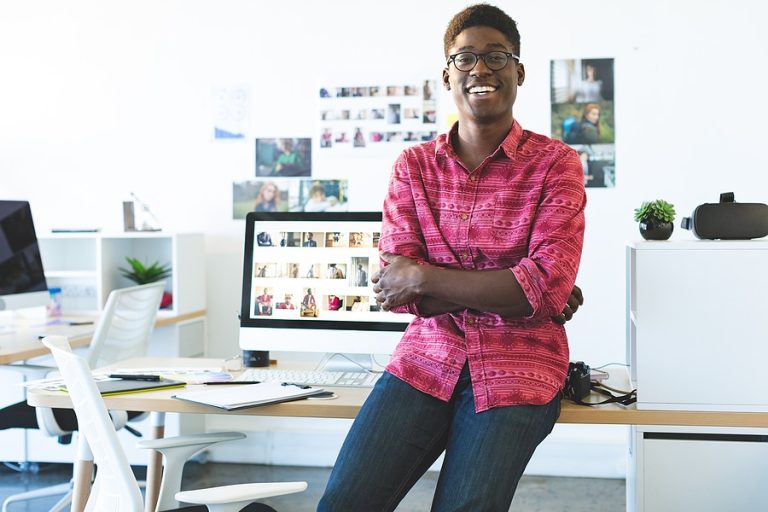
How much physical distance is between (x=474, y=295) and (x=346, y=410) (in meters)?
0.44

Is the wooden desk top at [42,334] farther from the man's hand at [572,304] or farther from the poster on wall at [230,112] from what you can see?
the man's hand at [572,304]

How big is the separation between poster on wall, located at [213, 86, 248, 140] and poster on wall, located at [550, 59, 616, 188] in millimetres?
1429

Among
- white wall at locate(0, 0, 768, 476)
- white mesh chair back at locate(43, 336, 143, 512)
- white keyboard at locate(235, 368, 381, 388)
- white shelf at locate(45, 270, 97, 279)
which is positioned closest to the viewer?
white mesh chair back at locate(43, 336, 143, 512)

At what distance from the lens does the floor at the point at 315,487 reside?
132 inches

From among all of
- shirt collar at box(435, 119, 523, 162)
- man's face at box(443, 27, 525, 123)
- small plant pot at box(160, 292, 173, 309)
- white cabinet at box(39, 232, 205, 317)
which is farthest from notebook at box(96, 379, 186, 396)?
small plant pot at box(160, 292, 173, 309)

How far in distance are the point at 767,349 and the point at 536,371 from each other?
536 millimetres

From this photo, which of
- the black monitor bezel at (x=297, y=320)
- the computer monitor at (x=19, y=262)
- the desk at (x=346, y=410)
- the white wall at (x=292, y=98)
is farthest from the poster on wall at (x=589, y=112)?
the computer monitor at (x=19, y=262)

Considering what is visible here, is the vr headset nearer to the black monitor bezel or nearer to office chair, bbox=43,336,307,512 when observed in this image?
the black monitor bezel

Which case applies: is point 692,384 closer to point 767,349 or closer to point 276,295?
point 767,349

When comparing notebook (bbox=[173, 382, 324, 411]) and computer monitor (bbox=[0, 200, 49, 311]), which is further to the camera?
computer monitor (bbox=[0, 200, 49, 311])

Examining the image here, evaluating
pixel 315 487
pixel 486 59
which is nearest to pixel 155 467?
pixel 315 487

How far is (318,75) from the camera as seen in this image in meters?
3.86

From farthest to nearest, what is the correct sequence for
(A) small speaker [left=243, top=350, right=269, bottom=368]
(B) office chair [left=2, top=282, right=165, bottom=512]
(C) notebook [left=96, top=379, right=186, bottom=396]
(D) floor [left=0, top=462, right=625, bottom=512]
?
1. (D) floor [left=0, top=462, right=625, bottom=512]
2. (B) office chair [left=2, top=282, right=165, bottom=512]
3. (A) small speaker [left=243, top=350, right=269, bottom=368]
4. (C) notebook [left=96, top=379, right=186, bottom=396]

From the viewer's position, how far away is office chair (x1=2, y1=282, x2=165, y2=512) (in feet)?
10.0
